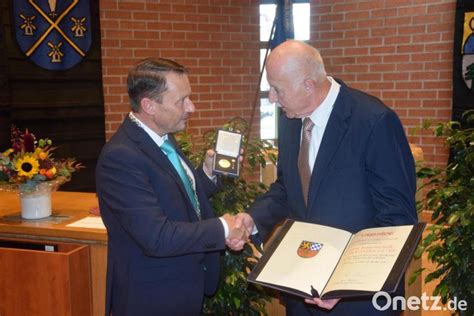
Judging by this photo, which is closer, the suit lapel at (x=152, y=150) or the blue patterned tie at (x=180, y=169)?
the suit lapel at (x=152, y=150)

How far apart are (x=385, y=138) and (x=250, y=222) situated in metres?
0.64

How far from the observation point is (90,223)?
2766mm

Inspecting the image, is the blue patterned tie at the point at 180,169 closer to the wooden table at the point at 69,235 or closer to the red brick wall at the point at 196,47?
the wooden table at the point at 69,235

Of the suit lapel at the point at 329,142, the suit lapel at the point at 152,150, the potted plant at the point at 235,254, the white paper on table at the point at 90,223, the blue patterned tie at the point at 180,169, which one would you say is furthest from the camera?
the white paper on table at the point at 90,223

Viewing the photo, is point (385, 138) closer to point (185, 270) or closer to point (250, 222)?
→ point (250, 222)

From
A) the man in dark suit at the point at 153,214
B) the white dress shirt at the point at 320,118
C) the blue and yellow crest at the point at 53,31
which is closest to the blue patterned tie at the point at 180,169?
the man in dark suit at the point at 153,214

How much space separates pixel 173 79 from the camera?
193 centimetres

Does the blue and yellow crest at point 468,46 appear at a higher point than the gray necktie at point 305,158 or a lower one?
higher

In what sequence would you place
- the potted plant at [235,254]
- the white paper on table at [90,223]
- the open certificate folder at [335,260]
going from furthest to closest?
the white paper on table at [90,223] → the potted plant at [235,254] → the open certificate folder at [335,260]

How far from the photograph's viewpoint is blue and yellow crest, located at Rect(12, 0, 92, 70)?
13.7 ft

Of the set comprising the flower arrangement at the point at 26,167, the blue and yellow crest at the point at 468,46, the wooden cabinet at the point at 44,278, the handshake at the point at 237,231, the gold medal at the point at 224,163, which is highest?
the blue and yellow crest at the point at 468,46

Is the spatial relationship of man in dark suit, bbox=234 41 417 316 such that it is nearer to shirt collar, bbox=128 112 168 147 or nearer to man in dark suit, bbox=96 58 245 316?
man in dark suit, bbox=96 58 245 316

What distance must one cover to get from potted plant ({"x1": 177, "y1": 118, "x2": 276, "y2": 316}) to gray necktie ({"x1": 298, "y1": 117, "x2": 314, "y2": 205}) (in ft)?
2.07

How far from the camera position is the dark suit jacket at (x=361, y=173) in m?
1.74
